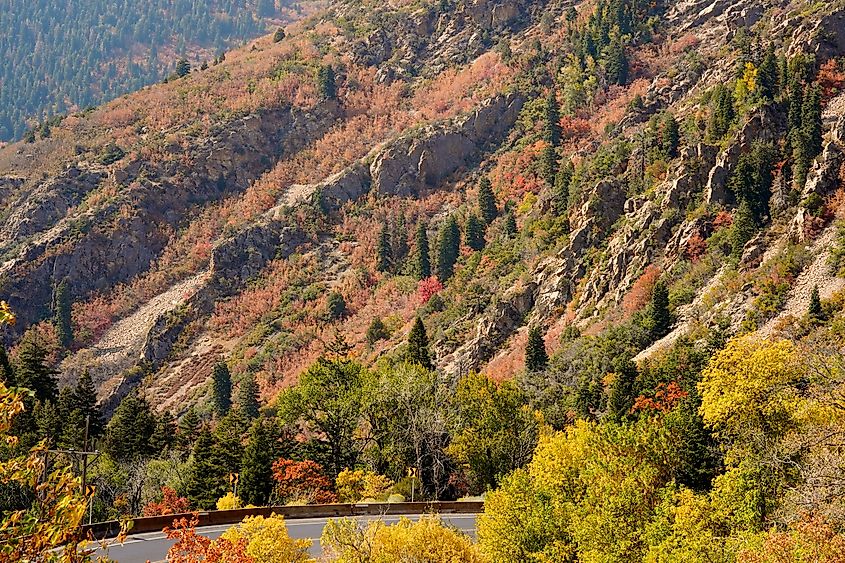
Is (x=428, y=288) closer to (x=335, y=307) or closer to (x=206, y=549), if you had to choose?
(x=335, y=307)

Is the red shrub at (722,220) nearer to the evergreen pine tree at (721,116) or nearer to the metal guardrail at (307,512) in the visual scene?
Result: the evergreen pine tree at (721,116)

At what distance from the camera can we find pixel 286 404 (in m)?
58.2

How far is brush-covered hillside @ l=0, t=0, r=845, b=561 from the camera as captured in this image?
1563 inches

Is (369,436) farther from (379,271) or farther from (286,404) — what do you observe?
(379,271)

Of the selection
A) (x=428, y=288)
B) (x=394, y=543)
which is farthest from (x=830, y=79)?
(x=394, y=543)

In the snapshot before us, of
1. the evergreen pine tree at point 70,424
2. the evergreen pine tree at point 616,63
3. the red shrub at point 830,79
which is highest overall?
the evergreen pine tree at point 616,63

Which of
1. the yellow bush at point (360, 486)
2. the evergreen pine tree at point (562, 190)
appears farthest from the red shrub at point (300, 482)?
the evergreen pine tree at point (562, 190)

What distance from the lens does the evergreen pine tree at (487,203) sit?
108812mm

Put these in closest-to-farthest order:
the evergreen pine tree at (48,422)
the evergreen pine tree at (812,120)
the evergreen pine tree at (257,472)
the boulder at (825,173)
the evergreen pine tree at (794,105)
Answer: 1. the evergreen pine tree at (257,472)
2. the evergreen pine tree at (48,422)
3. the boulder at (825,173)
4. the evergreen pine tree at (812,120)
5. the evergreen pine tree at (794,105)

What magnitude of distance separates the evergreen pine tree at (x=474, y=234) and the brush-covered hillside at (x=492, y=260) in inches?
16.5

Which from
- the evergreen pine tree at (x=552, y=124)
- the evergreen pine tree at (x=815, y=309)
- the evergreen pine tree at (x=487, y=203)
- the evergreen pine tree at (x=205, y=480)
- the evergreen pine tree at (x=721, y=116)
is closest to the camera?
the evergreen pine tree at (x=205, y=480)

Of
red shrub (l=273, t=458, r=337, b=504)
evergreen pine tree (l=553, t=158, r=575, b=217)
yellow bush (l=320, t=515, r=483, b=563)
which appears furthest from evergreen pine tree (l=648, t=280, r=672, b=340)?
yellow bush (l=320, t=515, r=483, b=563)

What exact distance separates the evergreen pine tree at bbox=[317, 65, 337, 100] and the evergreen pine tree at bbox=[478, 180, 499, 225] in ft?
153

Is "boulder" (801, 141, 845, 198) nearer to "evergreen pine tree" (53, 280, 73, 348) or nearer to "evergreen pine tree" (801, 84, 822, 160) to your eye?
"evergreen pine tree" (801, 84, 822, 160)
